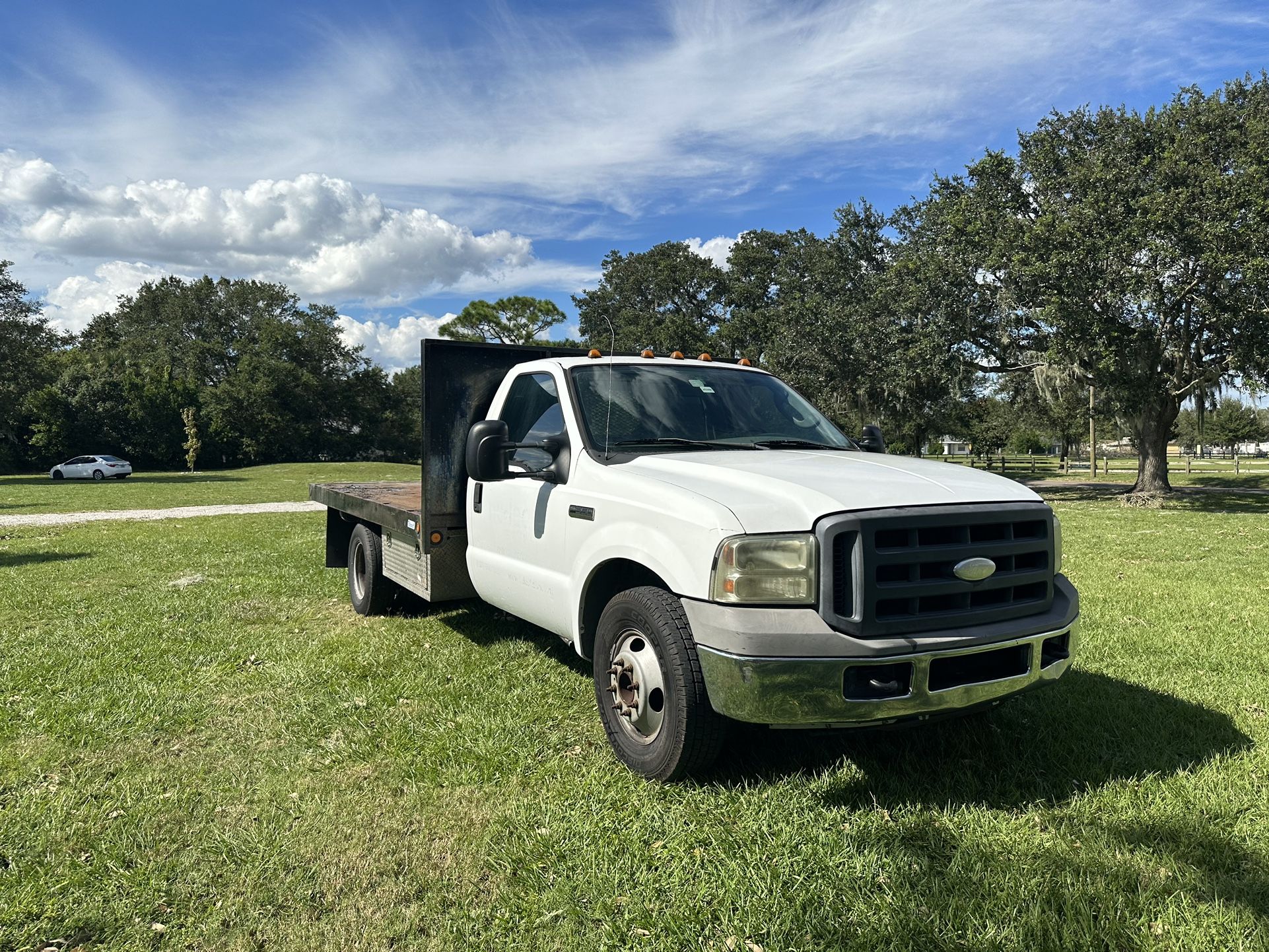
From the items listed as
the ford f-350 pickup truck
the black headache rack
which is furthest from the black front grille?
the black headache rack

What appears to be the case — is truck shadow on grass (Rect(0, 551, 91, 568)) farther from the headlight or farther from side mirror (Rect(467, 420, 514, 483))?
the headlight

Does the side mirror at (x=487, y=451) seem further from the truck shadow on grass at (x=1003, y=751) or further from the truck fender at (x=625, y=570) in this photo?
the truck shadow on grass at (x=1003, y=751)

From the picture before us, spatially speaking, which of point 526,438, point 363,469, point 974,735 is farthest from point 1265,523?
point 363,469

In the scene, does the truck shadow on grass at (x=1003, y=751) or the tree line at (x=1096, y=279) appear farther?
the tree line at (x=1096, y=279)

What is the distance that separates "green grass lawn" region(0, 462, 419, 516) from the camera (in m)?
21.8

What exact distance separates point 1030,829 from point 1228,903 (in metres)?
0.64

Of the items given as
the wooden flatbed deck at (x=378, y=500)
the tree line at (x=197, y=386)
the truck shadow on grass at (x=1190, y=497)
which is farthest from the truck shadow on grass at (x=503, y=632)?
the tree line at (x=197, y=386)

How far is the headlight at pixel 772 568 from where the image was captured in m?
3.07

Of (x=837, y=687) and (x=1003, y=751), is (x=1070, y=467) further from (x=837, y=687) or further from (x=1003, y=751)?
(x=837, y=687)

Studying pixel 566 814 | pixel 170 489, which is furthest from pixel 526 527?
pixel 170 489

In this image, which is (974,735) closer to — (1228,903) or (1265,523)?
(1228,903)

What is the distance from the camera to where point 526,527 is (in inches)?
179

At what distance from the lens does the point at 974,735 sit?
4020mm

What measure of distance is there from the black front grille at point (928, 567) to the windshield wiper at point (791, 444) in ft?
4.30
